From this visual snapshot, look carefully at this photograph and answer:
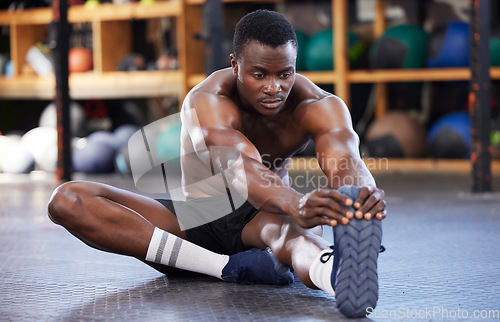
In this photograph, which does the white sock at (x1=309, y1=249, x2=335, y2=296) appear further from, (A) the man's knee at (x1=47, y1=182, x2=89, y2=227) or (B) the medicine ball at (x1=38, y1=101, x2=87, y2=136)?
(B) the medicine ball at (x1=38, y1=101, x2=87, y2=136)

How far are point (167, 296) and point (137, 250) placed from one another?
18 centimetres

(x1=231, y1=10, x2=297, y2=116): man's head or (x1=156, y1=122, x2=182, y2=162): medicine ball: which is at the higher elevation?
(x1=231, y1=10, x2=297, y2=116): man's head

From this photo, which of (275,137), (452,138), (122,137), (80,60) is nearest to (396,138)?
(452,138)

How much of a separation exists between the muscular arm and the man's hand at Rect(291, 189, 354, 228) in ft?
0.09

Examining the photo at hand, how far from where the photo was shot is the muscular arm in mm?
1646

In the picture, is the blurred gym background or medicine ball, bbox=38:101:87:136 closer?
the blurred gym background

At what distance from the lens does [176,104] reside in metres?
7.18

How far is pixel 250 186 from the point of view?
1.87 metres

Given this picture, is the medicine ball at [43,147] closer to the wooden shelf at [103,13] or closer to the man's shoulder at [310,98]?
the wooden shelf at [103,13]

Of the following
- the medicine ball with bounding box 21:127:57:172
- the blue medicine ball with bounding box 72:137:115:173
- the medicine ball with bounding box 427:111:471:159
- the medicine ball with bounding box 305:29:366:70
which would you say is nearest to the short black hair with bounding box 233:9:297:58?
the medicine ball with bounding box 427:111:471:159

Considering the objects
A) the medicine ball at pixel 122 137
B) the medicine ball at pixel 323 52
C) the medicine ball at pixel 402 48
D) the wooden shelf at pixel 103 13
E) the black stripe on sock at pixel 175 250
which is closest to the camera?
the black stripe on sock at pixel 175 250

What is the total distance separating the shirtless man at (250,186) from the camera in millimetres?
1840

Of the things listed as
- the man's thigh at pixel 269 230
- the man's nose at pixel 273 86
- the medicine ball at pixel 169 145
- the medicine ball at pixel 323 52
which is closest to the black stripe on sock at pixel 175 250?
the man's thigh at pixel 269 230

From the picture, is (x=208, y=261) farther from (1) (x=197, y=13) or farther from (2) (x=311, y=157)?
(1) (x=197, y=13)
